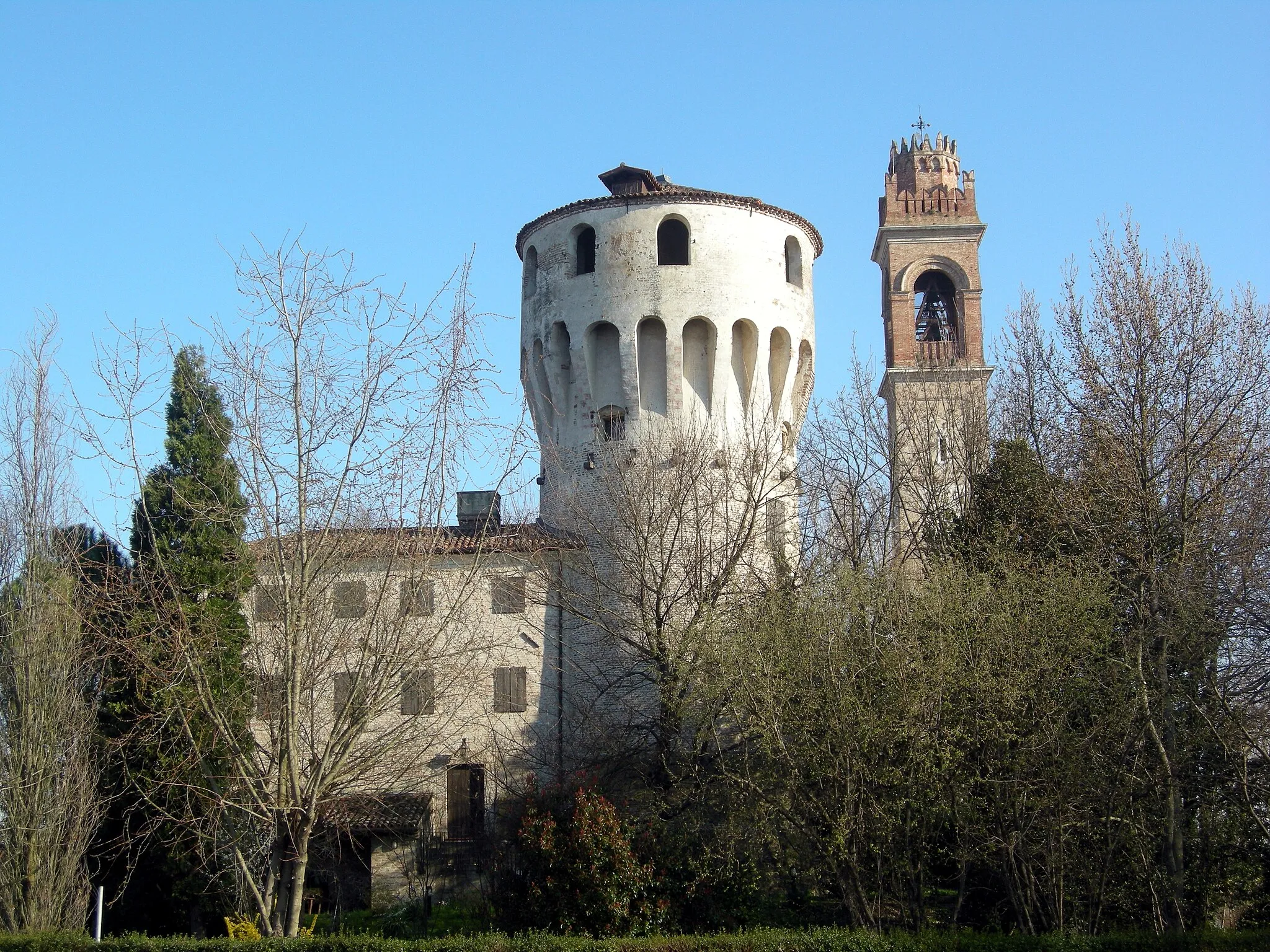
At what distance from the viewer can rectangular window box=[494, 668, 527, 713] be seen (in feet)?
83.2

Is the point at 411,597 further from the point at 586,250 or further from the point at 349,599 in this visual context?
the point at 586,250

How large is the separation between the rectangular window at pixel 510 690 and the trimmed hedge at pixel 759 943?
381 inches

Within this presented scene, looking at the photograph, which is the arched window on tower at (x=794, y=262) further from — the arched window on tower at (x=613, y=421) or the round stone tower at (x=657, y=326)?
the arched window on tower at (x=613, y=421)

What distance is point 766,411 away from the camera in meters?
28.7

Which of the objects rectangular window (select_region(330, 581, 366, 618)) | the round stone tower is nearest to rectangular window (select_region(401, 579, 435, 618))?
rectangular window (select_region(330, 581, 366, 618))

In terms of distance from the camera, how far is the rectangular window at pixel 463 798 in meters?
24.5

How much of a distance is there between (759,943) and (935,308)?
Answer: 22.8m

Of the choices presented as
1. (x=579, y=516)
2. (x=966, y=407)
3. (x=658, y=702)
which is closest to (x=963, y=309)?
(x=966, y=407)

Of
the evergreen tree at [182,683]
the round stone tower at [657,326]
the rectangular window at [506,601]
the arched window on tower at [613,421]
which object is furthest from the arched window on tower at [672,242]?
the evergreen tree at [182,683]

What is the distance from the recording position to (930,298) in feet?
115

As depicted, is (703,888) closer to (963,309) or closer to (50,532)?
(50,532)

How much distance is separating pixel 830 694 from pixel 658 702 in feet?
21.1

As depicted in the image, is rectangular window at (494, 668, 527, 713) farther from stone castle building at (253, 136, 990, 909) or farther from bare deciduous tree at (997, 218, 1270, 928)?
bare deciduous tree at (997, 218, 1270, 928)

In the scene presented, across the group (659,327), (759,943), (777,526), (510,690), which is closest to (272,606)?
(759,943)
